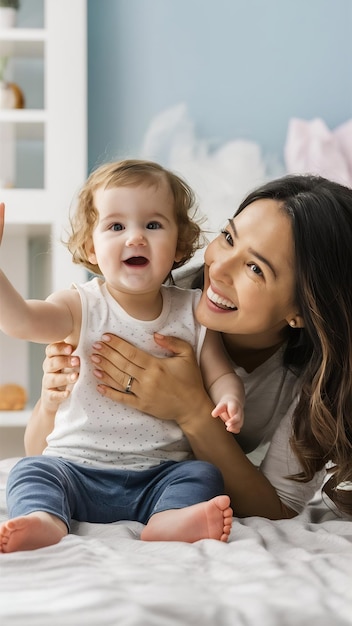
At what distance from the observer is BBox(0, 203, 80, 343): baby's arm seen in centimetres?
146

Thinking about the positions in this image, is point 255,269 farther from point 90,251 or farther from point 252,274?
point 90,251

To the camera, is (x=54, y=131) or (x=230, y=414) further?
(x=54, y=131)

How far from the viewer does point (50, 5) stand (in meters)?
3.34

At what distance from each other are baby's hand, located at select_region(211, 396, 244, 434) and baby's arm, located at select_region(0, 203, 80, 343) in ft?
1.08

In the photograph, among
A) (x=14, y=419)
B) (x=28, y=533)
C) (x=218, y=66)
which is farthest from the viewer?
(x=218, y=66)

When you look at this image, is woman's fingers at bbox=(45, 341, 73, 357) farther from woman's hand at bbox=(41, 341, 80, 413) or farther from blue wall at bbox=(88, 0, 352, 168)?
blue wall at bbox=(88, 0, 352, 168)

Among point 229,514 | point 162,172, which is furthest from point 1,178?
point 229,514

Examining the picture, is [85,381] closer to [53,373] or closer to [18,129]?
[53,373]

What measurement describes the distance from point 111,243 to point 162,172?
191 mm

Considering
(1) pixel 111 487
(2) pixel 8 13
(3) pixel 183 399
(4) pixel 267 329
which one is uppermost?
(2) pixel 8 13

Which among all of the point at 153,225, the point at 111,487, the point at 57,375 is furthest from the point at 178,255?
the point at 111,487

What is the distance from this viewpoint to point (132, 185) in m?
1.64

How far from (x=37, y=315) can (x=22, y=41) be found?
218 cm

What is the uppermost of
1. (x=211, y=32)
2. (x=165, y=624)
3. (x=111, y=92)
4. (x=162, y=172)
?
(x=211, y=32)
